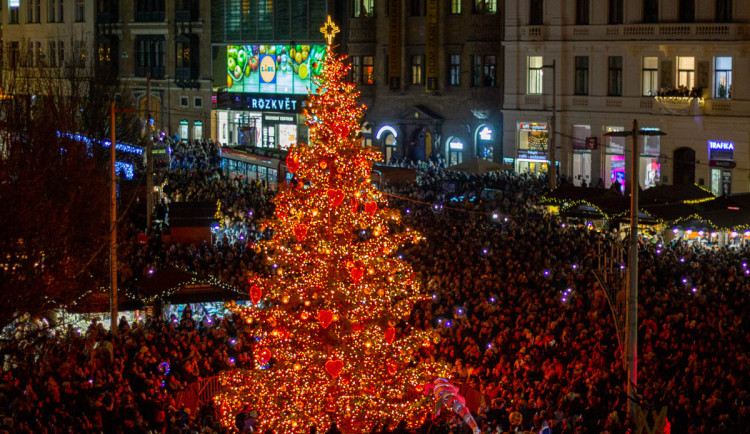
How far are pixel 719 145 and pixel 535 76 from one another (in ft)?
31.6

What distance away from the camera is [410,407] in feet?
69.3

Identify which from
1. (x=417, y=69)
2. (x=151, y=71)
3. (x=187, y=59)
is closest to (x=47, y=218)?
(x=417, y=69)

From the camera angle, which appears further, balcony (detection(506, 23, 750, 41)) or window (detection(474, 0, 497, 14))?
window (detection(474, 0, 497, 14))

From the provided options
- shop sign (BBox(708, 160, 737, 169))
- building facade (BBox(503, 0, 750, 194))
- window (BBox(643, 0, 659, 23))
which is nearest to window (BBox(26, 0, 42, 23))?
building facade (BBox(503, 0, 750, 194))

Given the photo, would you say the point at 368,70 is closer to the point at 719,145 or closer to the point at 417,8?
the point at 417,8

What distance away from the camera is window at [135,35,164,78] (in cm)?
7562

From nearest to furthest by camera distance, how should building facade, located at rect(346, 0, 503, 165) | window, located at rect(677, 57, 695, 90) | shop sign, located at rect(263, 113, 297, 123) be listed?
1. window, located at rect(677, 57, 695, 90)
2. building facade, located at rect(346, 0, 503, 165)
3. shop sign, located at rect(263, 113, 297, 123)

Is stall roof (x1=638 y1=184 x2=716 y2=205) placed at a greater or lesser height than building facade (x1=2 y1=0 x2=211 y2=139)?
lesser

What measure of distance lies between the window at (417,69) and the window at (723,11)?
16.7 metres

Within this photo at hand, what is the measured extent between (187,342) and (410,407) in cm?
583

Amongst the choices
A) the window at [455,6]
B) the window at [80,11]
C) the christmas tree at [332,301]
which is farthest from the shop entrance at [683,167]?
the window at [80,11]

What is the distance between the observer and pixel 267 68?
69312 mm

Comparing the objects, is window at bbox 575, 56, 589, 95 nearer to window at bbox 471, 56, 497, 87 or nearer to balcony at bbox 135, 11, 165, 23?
window at bbox 471, 56, 497, 87

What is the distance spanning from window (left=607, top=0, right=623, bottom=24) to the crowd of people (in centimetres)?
1945
